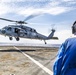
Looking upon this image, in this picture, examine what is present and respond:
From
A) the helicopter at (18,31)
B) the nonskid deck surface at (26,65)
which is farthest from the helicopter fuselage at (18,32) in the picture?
the nonskid deck surface at (26,65)

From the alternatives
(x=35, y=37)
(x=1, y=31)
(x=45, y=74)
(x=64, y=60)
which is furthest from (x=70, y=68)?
(x=35, y=37)

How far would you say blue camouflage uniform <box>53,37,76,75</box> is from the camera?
11.3 ft

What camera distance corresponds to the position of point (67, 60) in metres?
3.47

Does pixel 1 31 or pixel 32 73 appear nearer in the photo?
pixel 32 73

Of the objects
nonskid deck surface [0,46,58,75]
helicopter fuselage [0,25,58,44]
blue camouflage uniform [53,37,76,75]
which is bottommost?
helicopter fuselage [0,25,58,44]

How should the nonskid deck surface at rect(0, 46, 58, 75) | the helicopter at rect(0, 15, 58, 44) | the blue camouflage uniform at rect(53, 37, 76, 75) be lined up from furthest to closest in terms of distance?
1. the helicopter at rect(0, 15, 58, 44)
2. the nonskid deck surface at rect(0, 46, 58, 75)
3. the blue camouflage uniform at rect(53, 37, 76, 75)

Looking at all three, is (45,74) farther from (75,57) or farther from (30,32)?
(30,32)

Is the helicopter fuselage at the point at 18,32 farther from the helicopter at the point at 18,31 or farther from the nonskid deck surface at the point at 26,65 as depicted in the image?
the nonskid deck surface at the point at 26,65

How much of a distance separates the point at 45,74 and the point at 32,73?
2.98 feet

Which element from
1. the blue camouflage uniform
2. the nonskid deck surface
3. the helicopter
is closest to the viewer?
the blue camouflage uniform

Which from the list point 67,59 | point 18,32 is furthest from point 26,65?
point 18,32

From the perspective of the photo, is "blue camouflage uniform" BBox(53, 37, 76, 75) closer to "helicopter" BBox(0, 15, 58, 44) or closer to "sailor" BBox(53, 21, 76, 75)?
"sailor" BBox(53, 21, 76, 75)

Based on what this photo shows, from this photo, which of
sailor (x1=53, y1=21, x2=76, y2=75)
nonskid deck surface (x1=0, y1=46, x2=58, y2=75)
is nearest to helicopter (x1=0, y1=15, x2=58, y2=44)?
nonskid deck surface (x1=0, y1=46, x2=58, y2=75)

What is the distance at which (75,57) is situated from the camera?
348 centimetres
